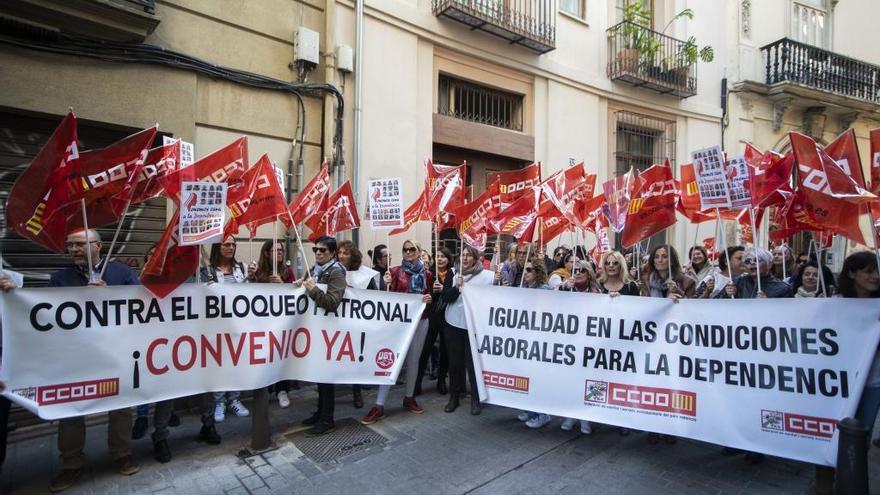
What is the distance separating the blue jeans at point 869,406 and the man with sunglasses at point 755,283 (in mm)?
1128

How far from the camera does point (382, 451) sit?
428cm

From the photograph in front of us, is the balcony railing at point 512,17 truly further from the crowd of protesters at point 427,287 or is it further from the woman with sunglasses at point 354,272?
the woman with sunglasses at point 354,272

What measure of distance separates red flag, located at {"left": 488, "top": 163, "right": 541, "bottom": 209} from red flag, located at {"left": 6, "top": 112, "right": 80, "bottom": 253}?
443 centimetres

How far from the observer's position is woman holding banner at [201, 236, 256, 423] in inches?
189

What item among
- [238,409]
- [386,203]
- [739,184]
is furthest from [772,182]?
[238,409]

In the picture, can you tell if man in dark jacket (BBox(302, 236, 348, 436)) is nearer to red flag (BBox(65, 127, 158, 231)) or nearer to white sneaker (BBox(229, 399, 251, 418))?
white sneaker (BBox(229, 399, 251, 418))

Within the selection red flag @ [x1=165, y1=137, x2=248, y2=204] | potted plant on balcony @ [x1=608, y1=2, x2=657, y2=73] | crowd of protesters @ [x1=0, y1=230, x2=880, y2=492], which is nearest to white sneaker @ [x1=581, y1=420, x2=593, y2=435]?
crowd of protesters @ [x1=0, y1=230, x2=880, y2=492]

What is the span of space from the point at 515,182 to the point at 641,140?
24.9 ft

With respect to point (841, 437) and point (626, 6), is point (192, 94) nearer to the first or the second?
point (841, 437)

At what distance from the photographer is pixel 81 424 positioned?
367 cm

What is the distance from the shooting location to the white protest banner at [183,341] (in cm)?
344

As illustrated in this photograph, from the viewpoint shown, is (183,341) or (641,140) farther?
(641,140)

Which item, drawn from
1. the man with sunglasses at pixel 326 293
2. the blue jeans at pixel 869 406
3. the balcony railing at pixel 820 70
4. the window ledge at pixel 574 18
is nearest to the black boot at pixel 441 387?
the man with sunglasses at pixel 326 293

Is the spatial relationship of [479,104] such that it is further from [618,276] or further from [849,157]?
[849,157]
